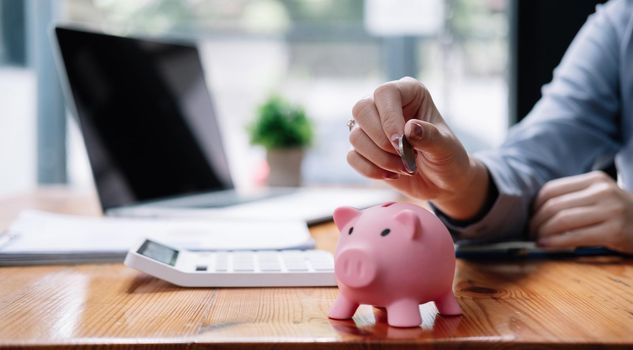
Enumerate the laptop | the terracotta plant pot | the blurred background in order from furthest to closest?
1. the blurred background
2. the terracotta plant pot
3. the laptop

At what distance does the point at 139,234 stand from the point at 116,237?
0.09 feet

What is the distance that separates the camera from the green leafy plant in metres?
1.68

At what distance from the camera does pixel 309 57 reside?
2.39 meters

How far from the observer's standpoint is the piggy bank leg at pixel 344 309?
487 millimetres

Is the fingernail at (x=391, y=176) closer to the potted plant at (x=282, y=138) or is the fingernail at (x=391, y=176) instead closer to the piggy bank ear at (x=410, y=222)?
the piggy bank ear at (x=410, y=222)

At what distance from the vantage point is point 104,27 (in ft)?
7.96

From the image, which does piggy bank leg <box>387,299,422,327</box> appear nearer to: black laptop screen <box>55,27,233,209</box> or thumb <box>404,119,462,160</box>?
thumb <box>404,119,462,160</box>

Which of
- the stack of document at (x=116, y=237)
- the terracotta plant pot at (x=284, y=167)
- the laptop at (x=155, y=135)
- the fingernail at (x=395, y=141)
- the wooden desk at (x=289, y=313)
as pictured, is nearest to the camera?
the wooden desk at (x=289, y=313)

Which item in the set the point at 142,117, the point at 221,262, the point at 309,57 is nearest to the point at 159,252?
the point at 221,262

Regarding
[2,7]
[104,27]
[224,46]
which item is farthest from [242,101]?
[2,7]

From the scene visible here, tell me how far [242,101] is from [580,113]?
1.53 m

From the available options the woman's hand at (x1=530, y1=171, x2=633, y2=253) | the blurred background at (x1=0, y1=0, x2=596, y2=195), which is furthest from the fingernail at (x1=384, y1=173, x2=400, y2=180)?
the blurred background at (x1=0, y1=0, x2=596, y2=195)

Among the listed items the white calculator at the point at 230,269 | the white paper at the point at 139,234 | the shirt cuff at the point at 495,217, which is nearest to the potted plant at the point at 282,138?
the white paper at the point at 139,234

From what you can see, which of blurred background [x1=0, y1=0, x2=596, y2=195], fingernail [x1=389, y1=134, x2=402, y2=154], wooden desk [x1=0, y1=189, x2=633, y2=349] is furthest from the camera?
blurred background [x1=0, y1=0, x2=596, y2=195]
